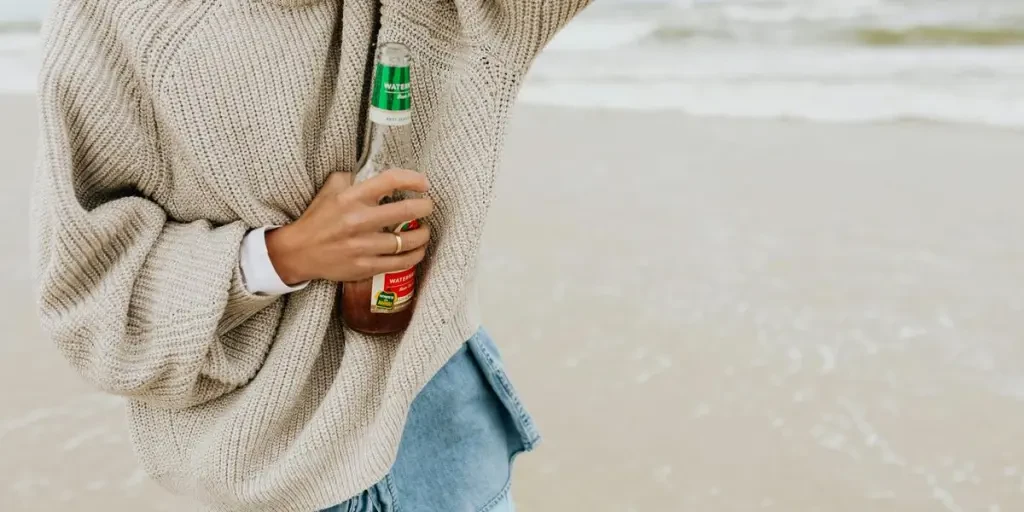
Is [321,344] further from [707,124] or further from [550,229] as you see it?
[707,124]

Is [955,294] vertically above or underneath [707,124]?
above

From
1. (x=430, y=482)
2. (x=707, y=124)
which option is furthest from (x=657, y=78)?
(x=430, y=482)

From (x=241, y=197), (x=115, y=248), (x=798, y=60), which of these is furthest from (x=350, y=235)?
(x=798, y=60)

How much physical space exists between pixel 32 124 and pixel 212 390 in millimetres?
4099

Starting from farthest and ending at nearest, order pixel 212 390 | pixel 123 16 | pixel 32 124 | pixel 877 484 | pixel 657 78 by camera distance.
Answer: pixel 657 78 → pixel 32 124 → pixel 877 484 → pixel 212 390 → pixel 123 16

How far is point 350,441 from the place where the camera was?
1228mm

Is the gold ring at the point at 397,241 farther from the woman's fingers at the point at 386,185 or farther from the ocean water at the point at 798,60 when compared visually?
the ocean water at the point at 798,60

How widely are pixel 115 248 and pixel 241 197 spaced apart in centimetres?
16

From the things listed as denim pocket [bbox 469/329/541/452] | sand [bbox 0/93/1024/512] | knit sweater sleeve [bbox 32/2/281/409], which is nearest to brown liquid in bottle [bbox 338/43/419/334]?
knit sweater sleeve [bbox 32/2/281/409]

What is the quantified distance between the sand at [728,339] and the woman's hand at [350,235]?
1.42 metres

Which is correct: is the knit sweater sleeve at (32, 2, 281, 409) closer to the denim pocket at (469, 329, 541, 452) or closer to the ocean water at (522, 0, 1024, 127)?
the denim pocket at (469, 329, 541, 452)

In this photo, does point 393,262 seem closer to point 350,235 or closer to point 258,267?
point 350,235

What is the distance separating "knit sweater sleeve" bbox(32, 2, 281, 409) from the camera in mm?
1090

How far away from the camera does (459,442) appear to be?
1.39 m
